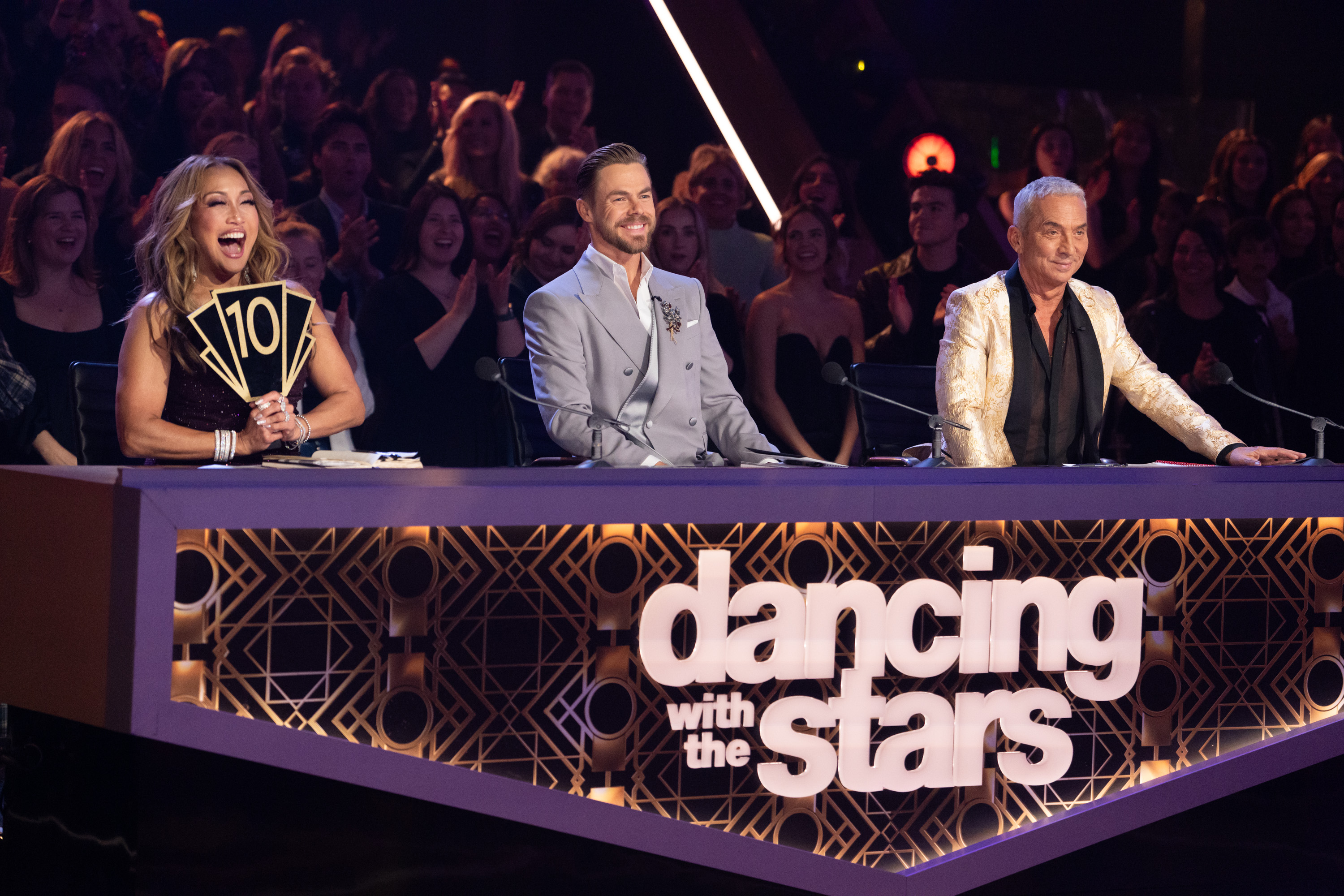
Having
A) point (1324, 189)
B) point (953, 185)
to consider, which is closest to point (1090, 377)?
point (953, 185)

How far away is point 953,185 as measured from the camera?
18.2 feet

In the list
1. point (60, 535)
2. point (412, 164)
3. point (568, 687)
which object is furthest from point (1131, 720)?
point (412, 164)

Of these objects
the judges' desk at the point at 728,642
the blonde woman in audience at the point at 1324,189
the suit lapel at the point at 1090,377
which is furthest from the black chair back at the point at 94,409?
the blonde woman in audience at the point at 1324,189

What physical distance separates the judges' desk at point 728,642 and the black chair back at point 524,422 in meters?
1.14

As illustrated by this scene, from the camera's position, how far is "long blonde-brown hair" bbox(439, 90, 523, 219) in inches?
201

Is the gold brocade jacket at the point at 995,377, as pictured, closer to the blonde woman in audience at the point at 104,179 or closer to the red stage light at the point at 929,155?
the red stage light at the point at 929,155

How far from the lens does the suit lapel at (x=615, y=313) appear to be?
317cm

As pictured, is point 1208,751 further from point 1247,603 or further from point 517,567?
point 517,567

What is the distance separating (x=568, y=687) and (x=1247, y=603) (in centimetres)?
132

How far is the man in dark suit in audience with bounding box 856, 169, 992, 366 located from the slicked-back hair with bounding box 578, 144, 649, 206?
8.01ft

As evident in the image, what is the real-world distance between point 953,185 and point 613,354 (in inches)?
112

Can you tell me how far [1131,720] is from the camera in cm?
236

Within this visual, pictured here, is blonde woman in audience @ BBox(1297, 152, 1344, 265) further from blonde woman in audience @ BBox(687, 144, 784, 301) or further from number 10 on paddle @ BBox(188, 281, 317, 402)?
number 10 on paddle @ BBox(188, 281, 317, 402)

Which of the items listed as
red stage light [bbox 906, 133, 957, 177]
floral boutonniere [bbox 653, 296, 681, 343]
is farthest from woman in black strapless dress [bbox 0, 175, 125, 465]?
red stage light [bbox 906, 133, 957, 177]
